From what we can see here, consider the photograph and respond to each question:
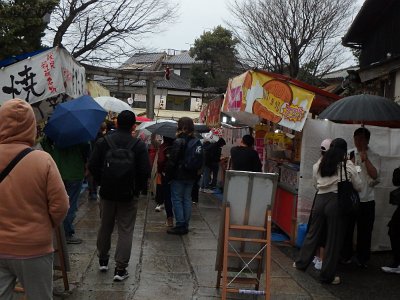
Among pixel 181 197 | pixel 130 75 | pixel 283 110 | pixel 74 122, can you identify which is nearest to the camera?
pixel 74 122

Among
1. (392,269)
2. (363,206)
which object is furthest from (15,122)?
(392,269)

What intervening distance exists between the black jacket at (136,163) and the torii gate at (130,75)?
14.7 m

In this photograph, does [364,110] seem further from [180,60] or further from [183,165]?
[180,60]

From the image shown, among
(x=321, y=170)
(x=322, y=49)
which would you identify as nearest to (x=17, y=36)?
(x=321, y=170)

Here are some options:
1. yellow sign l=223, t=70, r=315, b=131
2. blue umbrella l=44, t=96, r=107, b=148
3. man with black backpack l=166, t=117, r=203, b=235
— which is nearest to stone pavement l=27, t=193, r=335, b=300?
man with black backpack l=166, t=117, r=203, b=235

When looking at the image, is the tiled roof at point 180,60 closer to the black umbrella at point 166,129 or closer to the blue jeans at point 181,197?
the black umbrella at point 166,129

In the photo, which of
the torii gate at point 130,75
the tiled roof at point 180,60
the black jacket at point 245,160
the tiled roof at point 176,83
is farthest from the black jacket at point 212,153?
the tiled roof at point 180,60

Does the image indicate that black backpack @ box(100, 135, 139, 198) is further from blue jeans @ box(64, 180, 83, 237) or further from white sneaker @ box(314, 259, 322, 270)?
white sneaker @ box(314, 259, 322, 270)

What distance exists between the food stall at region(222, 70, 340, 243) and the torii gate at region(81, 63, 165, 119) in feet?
39.2

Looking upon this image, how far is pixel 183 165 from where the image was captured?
7492mm

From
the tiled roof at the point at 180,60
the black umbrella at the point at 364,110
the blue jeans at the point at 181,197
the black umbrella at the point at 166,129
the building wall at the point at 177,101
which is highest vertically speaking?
the tiled roof at the point at 180,60

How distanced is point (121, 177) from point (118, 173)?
55mm

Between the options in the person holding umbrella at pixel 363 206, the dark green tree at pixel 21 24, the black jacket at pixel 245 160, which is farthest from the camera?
the dark green tree at pixel 21 24

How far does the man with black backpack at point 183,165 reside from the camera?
24.6 feet
